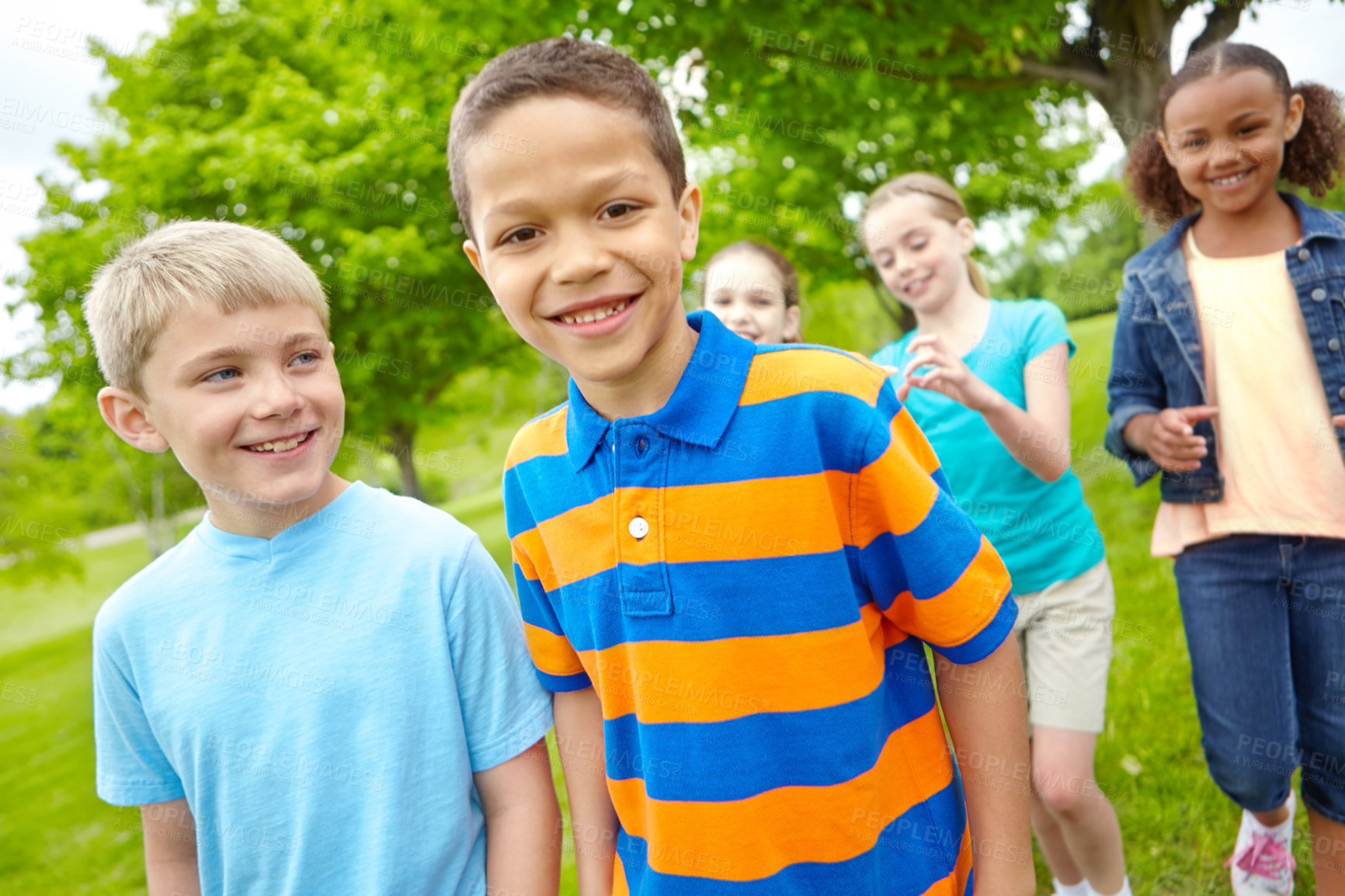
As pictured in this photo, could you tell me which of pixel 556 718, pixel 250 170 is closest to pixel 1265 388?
pixel 556 718

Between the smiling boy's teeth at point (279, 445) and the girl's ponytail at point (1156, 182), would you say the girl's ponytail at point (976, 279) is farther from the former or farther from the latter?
the smiling boy's teeth at point (279, 445)

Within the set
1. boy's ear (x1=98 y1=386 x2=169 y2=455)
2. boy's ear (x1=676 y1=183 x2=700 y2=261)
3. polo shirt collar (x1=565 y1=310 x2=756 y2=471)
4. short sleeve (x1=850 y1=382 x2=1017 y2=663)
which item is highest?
boy's ear (x1=676 y1=183 x2=700 y2=261)

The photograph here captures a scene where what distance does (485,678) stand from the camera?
5.57ft

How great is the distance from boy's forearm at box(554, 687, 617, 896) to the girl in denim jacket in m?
1.83

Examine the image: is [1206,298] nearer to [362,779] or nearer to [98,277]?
[362,779]

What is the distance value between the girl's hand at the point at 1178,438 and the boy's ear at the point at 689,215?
167 cm

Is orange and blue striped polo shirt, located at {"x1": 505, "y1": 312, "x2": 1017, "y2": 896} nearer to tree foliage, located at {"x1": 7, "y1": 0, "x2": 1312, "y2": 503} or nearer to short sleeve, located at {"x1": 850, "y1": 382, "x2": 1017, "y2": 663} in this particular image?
short sleeve, located at {"x1": 850, "y1": 382, "x2": 1017, "y2": 663}

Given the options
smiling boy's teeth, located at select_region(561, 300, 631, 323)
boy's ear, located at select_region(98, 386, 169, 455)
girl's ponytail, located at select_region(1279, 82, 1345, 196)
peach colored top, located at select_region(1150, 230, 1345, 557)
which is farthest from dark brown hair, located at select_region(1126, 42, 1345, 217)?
boy's ear, located at select_region(98, 386, 169, 455)

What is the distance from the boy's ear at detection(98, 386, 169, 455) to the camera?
5.69 feet

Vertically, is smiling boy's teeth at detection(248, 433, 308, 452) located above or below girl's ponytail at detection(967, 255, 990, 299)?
below

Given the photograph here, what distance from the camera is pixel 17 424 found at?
16453 millimetres

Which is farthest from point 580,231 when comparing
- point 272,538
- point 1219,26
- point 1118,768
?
point 1219,26

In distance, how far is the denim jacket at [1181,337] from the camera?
89.4 inches

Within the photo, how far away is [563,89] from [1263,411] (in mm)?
2223
